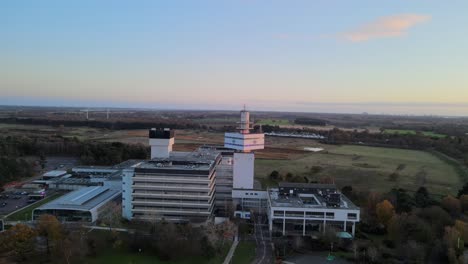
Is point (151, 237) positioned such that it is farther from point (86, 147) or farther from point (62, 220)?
point (86, 147)

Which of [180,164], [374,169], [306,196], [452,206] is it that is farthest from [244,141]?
[374,169]

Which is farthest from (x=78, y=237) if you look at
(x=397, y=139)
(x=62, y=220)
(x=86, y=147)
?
(x=397, y=139)

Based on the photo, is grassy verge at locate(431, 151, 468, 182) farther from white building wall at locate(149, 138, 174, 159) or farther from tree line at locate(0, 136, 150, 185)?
tree line at locate(0, 136, 150, 185)

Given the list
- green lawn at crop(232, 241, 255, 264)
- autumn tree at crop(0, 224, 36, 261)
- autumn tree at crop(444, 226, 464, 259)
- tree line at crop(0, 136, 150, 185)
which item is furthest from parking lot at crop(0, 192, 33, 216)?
autumn tree at crop(444, 226, 464, 259)

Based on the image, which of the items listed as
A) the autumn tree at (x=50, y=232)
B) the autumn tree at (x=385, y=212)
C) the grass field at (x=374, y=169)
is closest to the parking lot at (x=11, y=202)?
the autumn tree at (x=50, y=232)

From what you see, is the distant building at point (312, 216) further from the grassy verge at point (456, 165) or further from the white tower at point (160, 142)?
the grassy verge at point (456, 165)

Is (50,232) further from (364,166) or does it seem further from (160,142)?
(364,166)
